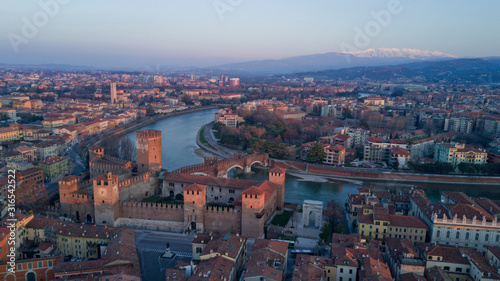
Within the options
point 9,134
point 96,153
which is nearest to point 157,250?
point 96,153

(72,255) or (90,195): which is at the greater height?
(90,195)

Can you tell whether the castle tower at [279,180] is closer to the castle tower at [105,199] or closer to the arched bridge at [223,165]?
the arched bridge at [223,165]

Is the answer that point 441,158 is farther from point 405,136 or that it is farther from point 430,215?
point 430,215

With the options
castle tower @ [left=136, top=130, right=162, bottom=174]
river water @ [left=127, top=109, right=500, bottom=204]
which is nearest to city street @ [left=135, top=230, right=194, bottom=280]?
castle tower @ [left=136, top=130, right=162, bottom=174]

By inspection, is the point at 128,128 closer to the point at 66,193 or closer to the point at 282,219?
the point at 66,193

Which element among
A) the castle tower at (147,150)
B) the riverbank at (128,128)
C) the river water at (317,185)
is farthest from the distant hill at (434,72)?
the castle tower at (147,150)

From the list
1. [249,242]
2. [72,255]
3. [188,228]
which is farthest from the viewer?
[188,228]

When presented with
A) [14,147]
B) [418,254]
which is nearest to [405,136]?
[418,254]

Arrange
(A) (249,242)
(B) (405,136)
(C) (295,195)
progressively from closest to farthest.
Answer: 1. (A) (249,242)
2. (C) (295,195)
3. (B) (405,136)
